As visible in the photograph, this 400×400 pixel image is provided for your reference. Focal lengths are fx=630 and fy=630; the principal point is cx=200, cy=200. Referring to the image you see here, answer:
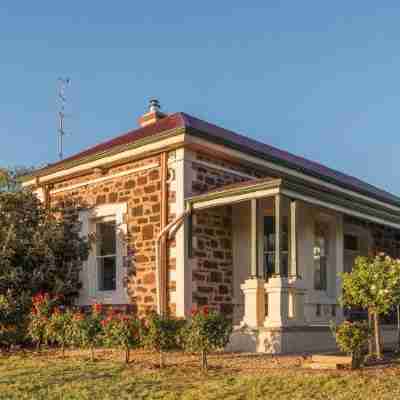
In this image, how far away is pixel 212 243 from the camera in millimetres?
11516

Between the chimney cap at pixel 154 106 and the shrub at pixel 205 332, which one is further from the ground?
the chimney cap at pixel 154 106

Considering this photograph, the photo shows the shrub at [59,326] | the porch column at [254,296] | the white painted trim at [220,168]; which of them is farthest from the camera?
the white painted trim at [220,168]

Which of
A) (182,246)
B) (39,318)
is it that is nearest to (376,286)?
(182,246)

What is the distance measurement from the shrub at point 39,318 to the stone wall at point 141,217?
5.15 ft

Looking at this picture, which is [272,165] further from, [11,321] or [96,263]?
[11,321]

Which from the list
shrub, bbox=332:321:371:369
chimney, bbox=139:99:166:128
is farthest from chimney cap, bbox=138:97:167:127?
shrub, bbox=332:321:371:369

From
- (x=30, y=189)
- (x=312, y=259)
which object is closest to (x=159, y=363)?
(x=312, y=259)

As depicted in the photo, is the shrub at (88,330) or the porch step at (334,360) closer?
the porch step at (334,360)

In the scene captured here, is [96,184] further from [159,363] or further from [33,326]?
[159,363]

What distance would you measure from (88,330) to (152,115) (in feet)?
Answer: 23.7

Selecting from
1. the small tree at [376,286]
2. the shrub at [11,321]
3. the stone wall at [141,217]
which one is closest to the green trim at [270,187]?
the stone wall at [141,217]

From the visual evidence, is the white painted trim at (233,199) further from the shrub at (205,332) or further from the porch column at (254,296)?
the shrub at (205,332)

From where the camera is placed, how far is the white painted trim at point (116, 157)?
11.0 meters

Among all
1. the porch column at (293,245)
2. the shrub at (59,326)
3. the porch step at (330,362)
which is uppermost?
the porch column at (293,245)
